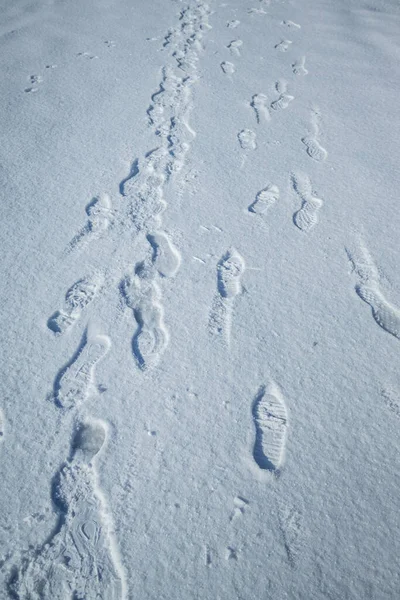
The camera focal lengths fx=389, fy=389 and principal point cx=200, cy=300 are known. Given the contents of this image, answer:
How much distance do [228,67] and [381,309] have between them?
6.52ft

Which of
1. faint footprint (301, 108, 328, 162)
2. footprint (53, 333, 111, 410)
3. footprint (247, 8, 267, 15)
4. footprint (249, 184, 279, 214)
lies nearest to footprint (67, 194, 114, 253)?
footprint (53, 333, 111, 410)

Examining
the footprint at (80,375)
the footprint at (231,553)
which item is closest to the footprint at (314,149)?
the footprint at (80,375)

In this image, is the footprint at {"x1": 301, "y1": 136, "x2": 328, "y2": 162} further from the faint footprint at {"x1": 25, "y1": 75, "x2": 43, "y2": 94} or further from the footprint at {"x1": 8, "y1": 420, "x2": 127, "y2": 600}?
the footprint at {"x1": 8, "y1": 420, "x2": 127, "y2": 600}

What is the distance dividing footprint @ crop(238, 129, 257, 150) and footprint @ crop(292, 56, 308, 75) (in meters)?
0.89

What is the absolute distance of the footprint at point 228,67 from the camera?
2379 millimetres

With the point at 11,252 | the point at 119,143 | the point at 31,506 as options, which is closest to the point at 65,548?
the point at 31,506

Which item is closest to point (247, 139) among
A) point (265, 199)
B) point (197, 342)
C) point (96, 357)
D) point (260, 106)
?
point (260, 106)

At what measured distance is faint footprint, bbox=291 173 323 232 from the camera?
142 cm

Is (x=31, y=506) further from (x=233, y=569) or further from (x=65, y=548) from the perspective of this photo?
(x=233, y=569)

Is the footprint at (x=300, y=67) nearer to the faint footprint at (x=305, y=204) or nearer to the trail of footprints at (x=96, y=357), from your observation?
the trail of footprints at (x=96, y=357)

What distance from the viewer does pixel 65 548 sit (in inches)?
28.9

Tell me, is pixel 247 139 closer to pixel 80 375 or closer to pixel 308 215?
pixel 308 215

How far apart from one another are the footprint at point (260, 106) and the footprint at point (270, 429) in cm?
152

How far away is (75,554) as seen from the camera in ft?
2.39
